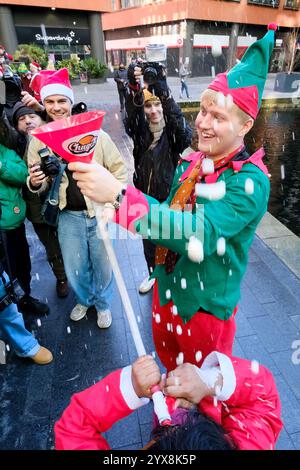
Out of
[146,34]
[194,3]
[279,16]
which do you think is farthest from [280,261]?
[279,16]

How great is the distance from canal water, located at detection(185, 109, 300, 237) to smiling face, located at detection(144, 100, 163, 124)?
358 centimetres

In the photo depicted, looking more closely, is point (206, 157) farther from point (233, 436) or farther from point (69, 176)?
point (69, 176)

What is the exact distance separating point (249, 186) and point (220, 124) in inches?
12.1

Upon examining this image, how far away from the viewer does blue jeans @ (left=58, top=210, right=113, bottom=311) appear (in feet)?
8.79

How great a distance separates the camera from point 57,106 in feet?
7.87

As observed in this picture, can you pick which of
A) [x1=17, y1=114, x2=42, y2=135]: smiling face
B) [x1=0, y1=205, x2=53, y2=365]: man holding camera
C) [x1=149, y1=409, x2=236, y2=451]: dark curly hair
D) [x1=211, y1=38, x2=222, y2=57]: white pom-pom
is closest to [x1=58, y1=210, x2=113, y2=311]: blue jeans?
[x1=0, y1=205, x2=53, y2=365]: man holding camera

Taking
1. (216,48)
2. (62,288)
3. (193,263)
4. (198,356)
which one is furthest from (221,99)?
(216,48)

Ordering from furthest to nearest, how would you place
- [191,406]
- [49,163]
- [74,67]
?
1. [74,67]
2. [49,163]
3. [191,406]

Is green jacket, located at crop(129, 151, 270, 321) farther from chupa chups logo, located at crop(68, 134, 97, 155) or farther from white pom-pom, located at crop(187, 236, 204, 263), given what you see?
chupa chups logo, located at crop(68, 134, 97, 155)

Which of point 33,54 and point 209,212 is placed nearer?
point 209,212

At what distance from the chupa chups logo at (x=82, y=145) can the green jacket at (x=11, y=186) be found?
166cm

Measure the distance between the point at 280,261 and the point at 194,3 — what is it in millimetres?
25435

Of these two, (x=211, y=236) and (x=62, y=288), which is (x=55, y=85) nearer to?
(x=211, y=236)

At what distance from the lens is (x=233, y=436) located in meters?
1.04
